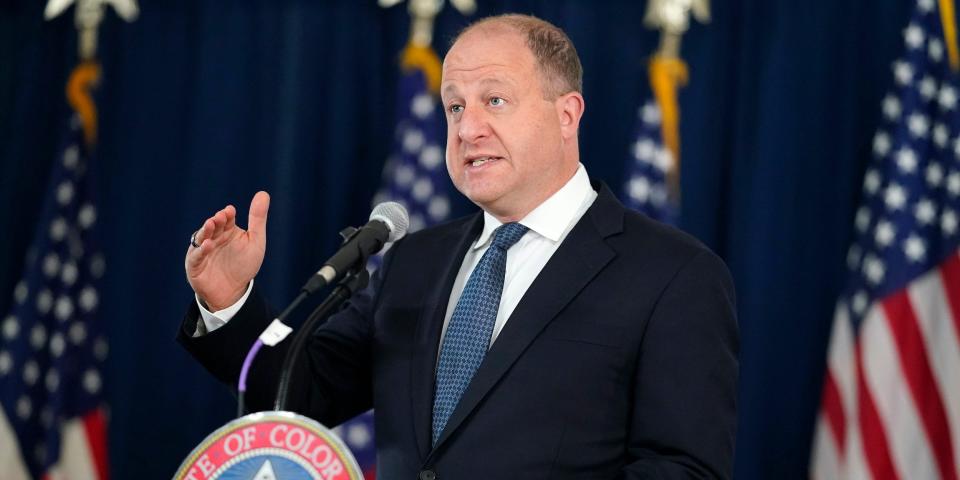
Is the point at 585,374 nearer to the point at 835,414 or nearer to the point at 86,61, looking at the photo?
the point at 835,414

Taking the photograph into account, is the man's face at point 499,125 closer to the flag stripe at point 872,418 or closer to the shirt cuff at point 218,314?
the shirt cuff at point 218,314

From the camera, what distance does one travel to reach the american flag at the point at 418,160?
165 inches

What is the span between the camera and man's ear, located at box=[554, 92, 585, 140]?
7.07 feet

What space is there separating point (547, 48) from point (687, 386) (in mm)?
711

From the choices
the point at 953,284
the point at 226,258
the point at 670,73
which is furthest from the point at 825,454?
the point at 226,258

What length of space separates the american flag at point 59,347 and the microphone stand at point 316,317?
3100mm

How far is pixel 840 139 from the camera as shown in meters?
4.06

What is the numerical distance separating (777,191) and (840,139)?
31 cm

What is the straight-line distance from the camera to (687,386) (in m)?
1.78

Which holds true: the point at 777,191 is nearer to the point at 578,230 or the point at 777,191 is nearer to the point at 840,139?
the point at 840,139

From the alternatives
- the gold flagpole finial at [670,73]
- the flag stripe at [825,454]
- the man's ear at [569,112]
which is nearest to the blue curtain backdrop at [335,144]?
the gold flagpole finial at [670,73]

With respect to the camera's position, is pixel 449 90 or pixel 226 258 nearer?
pixel 226 258

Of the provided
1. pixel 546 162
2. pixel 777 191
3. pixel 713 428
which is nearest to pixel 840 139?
pixel 777 191

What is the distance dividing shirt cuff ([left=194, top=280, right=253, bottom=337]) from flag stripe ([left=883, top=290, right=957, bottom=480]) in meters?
2.53
